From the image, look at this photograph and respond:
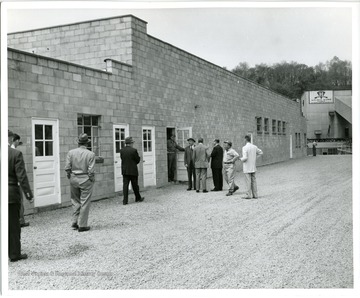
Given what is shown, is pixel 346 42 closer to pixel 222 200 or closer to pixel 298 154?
pixel 222 200

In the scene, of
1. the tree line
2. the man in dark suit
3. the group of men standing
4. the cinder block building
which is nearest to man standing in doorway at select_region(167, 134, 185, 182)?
the group of men standing

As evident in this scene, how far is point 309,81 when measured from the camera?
7.33 meters

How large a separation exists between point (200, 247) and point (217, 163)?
6419 millimetres

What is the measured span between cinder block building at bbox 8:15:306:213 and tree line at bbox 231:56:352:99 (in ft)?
5.51

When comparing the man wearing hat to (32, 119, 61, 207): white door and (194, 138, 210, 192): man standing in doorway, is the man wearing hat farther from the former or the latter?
(32, 119, 61, 207): white door

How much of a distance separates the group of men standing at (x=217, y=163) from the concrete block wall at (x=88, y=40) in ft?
11.4

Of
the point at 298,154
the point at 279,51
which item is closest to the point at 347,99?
the point at 279,51

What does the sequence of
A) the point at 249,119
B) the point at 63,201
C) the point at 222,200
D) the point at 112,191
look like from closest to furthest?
the point at 63,201 < the point at 222,200 < the point at 112,191 < the point at 249,119

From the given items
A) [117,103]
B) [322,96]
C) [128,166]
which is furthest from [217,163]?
[322,96]

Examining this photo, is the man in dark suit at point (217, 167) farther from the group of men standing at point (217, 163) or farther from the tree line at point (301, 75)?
the tree line at point (301, 75)

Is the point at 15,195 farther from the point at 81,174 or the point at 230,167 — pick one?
the point at 230,167

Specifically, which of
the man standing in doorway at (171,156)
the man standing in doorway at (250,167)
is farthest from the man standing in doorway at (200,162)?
the man standing in doorway at (250,167)

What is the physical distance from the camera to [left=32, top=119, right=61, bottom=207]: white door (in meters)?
8.16
